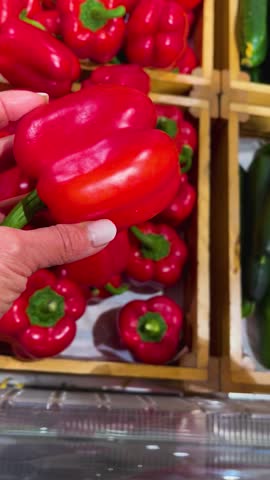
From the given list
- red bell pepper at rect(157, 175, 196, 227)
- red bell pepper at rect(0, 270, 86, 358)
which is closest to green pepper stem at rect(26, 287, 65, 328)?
red bell pepper at rect(0, 270, 86, 358)

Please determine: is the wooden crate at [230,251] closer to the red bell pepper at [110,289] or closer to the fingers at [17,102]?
the red bell pepper at [110,289]

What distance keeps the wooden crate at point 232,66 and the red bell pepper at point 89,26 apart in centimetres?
30

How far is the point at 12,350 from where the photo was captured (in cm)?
117

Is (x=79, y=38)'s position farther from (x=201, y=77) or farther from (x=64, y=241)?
(x=64, y=241)

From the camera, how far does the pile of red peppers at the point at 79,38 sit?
110 cm

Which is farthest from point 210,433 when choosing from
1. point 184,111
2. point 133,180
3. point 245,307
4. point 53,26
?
point 53,26

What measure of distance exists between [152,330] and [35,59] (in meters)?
→ 0.65

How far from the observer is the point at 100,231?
2.32 ft

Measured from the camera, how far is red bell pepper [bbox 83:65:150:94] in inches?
44.6

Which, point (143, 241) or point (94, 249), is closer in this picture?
point (94, 249)

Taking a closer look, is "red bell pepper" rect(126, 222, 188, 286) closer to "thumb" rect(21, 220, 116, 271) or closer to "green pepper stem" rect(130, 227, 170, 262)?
"green pepper stem" rect(130, 227, 170, 262)

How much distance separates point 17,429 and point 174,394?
0.55 m

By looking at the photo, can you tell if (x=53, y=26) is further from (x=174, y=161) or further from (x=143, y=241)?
(x=174, y=161)

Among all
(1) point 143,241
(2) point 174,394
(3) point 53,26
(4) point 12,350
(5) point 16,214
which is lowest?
(2) point 174,394
